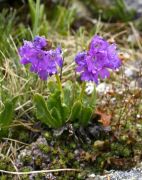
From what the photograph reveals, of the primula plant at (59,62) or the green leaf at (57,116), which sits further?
the green leaf at (57,116)

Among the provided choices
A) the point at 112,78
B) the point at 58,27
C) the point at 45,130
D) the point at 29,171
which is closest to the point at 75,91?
the point at 45,130

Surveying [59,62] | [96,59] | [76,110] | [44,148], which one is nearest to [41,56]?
[59,62]

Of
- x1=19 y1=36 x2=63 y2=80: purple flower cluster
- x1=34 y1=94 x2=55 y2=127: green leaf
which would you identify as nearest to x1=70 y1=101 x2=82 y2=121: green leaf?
x1=34 y1=94 x2=55 y2=127: green leaf

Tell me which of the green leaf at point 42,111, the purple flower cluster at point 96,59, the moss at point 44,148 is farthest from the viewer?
the moss at point 44,148

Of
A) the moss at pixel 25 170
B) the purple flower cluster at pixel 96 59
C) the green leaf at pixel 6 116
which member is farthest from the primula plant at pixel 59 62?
the moss at pixel 25 170

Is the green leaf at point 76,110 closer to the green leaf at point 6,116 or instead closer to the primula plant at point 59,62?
the primula plant at point 59,62

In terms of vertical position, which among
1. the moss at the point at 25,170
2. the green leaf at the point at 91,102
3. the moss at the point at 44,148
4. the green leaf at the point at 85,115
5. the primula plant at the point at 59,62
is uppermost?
the primula plant at the point at 59,62
